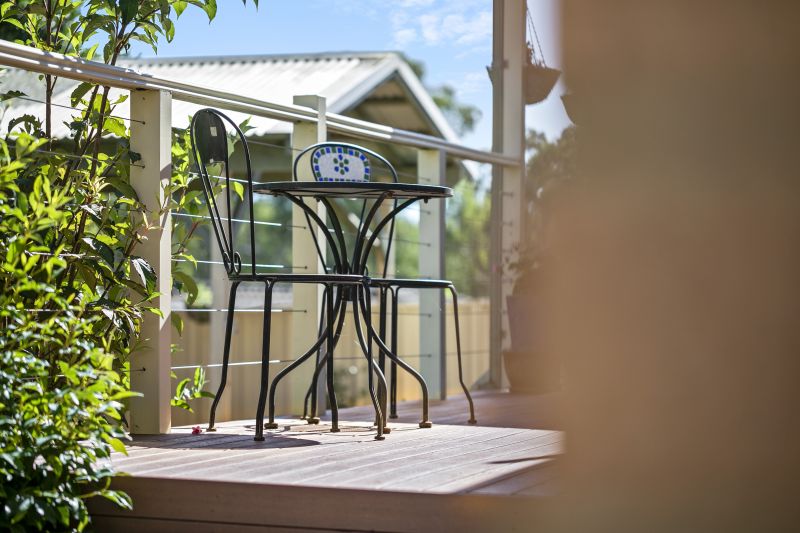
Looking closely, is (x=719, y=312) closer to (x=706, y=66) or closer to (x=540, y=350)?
(x=706, y=66)

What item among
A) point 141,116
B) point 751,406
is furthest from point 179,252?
point 751,406

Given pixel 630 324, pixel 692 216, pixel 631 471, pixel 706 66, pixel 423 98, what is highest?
pixel 423 98

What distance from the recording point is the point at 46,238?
276 cm

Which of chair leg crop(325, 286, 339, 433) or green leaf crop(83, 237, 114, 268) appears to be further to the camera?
chair leg crop(325, 286, 339, 433)

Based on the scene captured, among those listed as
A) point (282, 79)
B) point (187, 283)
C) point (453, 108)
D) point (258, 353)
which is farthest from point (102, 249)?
point (453, 108)

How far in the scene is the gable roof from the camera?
838 cm

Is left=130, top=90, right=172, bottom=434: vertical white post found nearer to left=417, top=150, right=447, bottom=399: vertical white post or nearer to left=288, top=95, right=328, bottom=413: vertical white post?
left=288, top=95, right=328, bottom=413: vertical white post

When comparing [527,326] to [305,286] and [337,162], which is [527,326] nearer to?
[305,286]

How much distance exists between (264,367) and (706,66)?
1715 millimetres

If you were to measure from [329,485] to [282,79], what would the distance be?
281 inches

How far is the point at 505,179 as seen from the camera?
5383mm

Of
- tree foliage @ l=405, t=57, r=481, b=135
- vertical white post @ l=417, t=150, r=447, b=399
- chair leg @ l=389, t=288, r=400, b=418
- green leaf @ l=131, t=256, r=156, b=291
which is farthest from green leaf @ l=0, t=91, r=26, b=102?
tree foliage @ l=405, t=57, r=481, b=135

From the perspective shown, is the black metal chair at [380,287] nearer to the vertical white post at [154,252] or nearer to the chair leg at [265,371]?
the chair leg at [265,371]

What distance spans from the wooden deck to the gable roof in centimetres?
511
